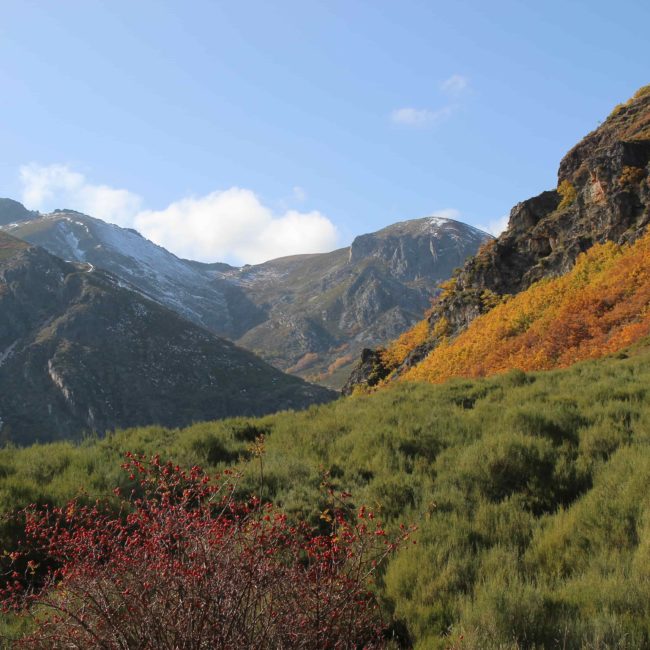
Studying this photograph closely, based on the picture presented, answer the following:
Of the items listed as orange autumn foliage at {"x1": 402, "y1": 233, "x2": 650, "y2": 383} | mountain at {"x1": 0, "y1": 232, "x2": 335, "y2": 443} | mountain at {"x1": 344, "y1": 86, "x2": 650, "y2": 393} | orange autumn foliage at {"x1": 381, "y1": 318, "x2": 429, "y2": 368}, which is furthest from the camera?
mountain at {"x1": 0, "y1": 232, "x2": 335, "y2": 443}

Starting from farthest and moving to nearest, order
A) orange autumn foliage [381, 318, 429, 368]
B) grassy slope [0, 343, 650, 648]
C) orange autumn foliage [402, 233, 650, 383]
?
orange autumn foliage [381, 318, 429, 368] < orange autumn foliage [402, 233, 650, 383] < grassy slope [0, 343, 650, 648]

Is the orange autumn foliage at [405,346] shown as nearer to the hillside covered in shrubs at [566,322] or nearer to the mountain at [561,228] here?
the mountain at [561,228]

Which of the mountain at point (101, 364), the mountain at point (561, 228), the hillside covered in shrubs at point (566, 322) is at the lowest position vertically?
the mountain at point (101, 364)

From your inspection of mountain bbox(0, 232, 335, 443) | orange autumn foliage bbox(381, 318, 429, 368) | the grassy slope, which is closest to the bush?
the grassy slope

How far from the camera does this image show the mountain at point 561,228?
33.8 meters

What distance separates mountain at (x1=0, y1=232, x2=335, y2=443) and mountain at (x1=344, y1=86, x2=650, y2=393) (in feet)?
283

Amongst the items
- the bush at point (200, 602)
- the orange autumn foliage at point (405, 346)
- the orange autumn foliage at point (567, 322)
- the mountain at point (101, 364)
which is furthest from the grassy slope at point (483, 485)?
the mountain at point (101, 364)

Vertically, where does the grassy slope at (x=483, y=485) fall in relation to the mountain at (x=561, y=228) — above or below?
below

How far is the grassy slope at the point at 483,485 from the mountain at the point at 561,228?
2433cm

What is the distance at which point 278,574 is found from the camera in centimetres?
387

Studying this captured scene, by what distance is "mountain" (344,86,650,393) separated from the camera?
33781 mm

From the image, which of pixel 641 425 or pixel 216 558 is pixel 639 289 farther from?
pixel 216 558

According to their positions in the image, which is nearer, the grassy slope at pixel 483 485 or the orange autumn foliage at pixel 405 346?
the grassy slope at pixel 483 485

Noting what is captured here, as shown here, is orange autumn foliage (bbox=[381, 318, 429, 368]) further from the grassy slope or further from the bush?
the bush
